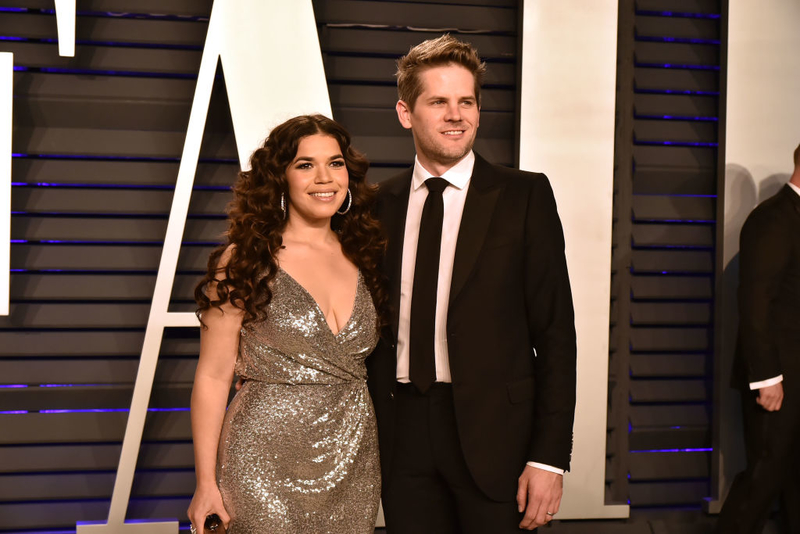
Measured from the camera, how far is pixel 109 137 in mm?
3377

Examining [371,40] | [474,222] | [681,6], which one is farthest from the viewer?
[681,6]

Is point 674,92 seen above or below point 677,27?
below

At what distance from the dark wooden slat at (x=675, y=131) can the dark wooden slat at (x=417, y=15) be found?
0.77 meters

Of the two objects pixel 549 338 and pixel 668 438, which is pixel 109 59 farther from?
pixel 668 438

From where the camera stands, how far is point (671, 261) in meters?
3.75

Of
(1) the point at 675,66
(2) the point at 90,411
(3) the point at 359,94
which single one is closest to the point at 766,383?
(1) the point at 675,66

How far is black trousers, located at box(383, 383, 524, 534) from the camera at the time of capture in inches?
82.9

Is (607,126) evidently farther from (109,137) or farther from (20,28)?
(20,28)

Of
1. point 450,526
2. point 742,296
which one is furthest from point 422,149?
point 742,296

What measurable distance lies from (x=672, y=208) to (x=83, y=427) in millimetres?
2850

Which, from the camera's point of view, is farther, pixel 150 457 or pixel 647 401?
pixel 647 401

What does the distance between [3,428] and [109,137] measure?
1.32 meters

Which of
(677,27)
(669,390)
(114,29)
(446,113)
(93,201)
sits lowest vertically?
(669,390)

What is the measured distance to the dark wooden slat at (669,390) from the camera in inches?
146
